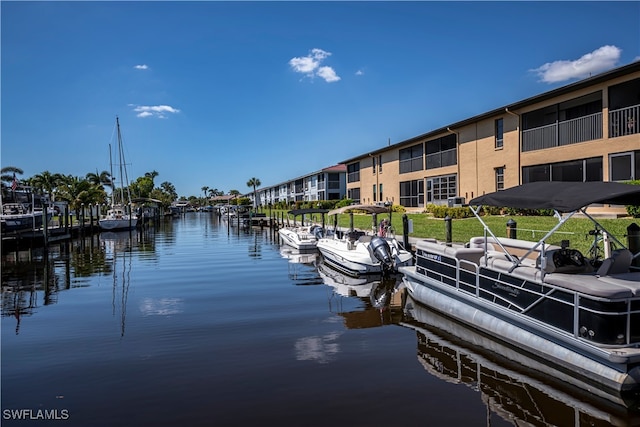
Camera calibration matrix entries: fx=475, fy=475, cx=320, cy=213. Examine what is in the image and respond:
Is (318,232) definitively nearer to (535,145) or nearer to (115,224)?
(535,145)

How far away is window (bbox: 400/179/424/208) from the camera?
40625 mm

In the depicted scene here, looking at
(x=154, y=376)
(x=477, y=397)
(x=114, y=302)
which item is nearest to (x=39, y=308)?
(x=114, y=302)

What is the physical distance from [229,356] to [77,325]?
509 centimetres

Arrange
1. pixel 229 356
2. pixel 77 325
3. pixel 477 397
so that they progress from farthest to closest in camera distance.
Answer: pixel 77 325
pixel 229 356
pixel 477 397

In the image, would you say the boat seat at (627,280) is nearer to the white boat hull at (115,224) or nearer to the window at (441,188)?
the window at (441,188)

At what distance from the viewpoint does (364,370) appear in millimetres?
8117

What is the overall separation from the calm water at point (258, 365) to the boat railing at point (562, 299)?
0.93 metres

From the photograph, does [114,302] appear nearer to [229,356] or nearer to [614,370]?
[229,356]

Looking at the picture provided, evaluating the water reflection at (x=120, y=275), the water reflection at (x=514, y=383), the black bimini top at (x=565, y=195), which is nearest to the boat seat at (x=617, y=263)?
the black bimini top at (x=565, y=195)

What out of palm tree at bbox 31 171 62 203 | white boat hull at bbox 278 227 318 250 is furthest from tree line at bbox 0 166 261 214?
white boat hull at bbox 278 227 318 250

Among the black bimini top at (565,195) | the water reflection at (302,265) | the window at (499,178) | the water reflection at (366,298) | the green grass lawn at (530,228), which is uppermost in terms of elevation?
the window at (499,178)

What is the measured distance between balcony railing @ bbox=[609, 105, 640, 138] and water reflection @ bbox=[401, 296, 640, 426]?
659 inches

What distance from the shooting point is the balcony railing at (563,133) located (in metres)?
23.5

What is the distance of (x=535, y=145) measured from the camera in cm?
2742
